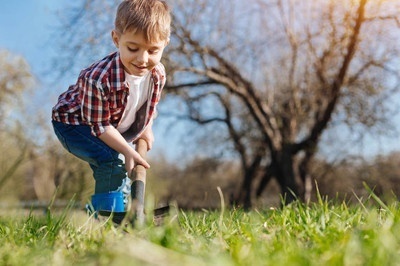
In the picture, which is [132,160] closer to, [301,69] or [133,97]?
[133,97]

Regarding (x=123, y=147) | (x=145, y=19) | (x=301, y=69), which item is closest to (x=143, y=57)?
(x=145, y=19)

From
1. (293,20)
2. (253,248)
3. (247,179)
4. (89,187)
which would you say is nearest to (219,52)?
(293,20)

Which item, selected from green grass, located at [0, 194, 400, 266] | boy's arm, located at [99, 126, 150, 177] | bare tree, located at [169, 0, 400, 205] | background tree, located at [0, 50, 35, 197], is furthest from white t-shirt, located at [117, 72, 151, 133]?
background tree, located at [0, 50, 35, 197]

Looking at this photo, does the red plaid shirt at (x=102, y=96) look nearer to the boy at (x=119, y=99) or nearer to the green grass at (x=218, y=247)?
the boy at (x=119, y=99)

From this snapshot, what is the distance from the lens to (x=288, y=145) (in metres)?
12.8

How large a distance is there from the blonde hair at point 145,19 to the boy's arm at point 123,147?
57cm

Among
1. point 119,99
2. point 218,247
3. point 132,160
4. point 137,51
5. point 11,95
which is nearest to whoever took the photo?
point 218,247

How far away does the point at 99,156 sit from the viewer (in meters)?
3.17

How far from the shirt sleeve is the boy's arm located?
0.05m

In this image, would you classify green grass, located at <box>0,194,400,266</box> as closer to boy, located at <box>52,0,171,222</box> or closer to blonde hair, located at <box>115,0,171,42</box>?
boy, located at <box>52,0,171,222</box>

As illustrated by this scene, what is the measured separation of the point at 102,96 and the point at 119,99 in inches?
4.8

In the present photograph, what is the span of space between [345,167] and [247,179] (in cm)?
285

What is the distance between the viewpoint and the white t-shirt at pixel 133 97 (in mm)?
3105

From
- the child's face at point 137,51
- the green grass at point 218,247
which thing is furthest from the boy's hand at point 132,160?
the green grass at point 218,247
